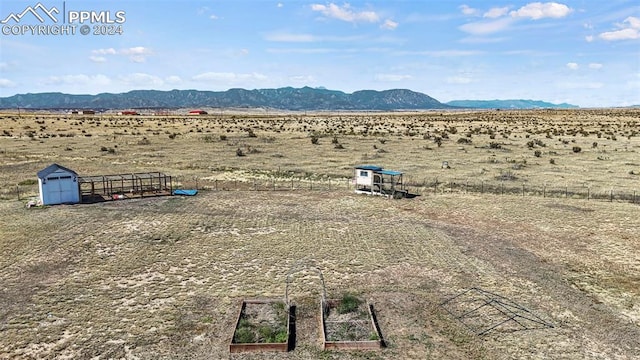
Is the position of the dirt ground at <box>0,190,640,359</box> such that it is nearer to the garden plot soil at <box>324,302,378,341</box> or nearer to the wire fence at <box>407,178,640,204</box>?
the garden plot soil at <box>324,302,378,341</box>

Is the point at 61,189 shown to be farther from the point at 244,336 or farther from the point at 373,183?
the point at 244,336

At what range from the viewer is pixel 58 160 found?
45.6 metres

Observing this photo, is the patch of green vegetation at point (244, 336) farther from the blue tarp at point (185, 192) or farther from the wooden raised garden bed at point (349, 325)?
the blue tarp at point (185, 192)

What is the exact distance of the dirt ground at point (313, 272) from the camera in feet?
41.8

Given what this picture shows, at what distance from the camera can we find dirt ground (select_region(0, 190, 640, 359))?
12727mm

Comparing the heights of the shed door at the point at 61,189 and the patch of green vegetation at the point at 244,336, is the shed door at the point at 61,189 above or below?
above

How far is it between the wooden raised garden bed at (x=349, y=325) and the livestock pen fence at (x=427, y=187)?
729 inches

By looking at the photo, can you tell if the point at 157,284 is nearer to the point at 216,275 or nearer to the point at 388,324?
the point at 216,275

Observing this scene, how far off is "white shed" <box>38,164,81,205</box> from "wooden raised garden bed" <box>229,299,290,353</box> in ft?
60.8

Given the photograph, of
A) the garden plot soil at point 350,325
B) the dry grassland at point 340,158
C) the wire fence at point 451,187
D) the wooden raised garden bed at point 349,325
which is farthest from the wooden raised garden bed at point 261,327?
the dry grassland at point 340,158

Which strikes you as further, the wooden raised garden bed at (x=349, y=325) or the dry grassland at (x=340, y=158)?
the dry grassland at (x=340, y=158)

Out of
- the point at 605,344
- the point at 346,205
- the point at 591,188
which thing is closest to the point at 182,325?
the point at 605,344

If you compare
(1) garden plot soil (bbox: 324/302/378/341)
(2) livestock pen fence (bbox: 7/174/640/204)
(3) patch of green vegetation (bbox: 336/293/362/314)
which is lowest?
(1) garden plot soil (bbox: 324/302/378/341)

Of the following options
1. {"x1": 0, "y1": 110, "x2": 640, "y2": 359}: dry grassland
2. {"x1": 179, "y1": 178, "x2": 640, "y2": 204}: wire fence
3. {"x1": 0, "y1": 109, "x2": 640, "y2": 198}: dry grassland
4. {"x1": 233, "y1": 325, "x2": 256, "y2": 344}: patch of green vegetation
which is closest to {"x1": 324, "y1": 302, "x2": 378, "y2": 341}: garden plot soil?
{"x1": 0, "y1": 110, "x2": 640, "y2": 359}: dry grassland
